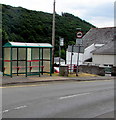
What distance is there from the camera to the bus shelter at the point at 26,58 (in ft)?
58.9

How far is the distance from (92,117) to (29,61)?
11137 mm

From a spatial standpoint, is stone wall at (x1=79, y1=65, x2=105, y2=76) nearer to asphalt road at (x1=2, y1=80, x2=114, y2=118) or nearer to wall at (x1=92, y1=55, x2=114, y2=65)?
wall at (x1=92, y1=55, x2=114, y2=65)

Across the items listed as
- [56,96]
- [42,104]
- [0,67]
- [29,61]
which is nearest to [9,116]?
[42,104]

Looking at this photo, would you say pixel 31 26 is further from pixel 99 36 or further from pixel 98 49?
pixel 98 49

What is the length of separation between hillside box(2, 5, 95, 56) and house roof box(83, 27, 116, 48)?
12809 millimetres

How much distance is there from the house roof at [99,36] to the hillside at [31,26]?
12809 mm

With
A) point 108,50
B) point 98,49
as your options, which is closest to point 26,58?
point 108,50

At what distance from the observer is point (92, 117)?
26.3ft

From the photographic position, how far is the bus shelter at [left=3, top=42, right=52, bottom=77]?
17938 millimetres

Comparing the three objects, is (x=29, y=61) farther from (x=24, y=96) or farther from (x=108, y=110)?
(x=108, y=110)

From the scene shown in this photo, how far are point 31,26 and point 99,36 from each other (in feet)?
83.5

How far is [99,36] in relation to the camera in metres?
52.4

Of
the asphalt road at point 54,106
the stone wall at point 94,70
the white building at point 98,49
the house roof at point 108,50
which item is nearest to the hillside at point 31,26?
the white building at point 98,49

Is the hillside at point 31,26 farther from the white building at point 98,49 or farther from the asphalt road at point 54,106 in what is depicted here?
Result: the asphalt road at point 54,106
